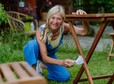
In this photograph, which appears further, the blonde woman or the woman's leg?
the woman's leg

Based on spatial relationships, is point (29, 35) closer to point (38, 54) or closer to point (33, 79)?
point (38, 54)

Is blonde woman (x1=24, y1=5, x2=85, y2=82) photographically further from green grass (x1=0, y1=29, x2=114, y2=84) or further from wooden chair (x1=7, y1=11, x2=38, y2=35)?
wooden chair (x1=7, y1=11, x2=38, y2=35)

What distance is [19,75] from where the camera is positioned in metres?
2.21

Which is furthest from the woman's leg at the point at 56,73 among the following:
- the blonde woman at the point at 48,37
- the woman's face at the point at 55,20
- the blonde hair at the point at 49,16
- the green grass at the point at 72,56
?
the woman's face at the point at 55,20

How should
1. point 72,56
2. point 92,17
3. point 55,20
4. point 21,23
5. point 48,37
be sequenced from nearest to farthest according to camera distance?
point 92,17, point 55,20, point 48,37, point 72,56, point 21,23

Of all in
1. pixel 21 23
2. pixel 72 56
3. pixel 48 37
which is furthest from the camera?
pixel 21 23

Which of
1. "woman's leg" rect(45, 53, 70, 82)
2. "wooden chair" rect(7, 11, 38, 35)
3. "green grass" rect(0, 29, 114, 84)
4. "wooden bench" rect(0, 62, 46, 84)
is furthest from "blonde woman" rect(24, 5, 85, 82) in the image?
"wooden chair" rect(7, 11, 38, 35)

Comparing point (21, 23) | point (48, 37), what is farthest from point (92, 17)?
point (21, 23)

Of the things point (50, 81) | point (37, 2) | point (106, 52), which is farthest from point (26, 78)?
point (37, 2)

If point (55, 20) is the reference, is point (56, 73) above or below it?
below

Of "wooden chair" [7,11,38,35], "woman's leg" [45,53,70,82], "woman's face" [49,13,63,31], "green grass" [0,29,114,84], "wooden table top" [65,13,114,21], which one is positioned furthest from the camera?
"wooden chair" [7,11,38,35]

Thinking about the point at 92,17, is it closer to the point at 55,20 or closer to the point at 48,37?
the point at 55,20

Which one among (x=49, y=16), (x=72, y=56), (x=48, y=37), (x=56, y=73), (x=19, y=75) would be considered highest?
(x=49, y=16)

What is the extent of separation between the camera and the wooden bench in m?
1.99
